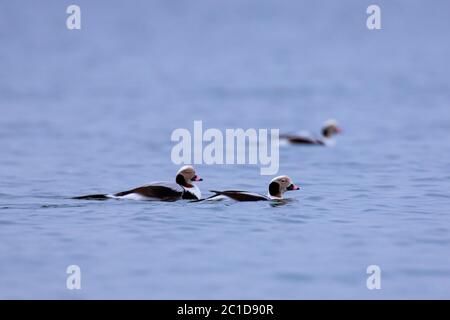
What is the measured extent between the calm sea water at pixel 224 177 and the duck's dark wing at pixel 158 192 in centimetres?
21

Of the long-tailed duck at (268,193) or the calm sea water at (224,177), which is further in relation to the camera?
the long-tailed duck at (268,193)

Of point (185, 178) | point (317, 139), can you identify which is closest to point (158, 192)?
point (185, 178)

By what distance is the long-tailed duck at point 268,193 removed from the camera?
13898 millimetres

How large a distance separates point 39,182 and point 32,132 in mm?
6745

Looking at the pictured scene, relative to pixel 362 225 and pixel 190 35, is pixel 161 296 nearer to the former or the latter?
pixel 362 225

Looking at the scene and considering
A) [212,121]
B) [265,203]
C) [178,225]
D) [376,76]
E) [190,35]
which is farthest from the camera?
[190,35]

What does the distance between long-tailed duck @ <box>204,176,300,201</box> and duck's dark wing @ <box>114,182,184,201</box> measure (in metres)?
0.44

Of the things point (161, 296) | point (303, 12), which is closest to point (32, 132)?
point (161, 296)

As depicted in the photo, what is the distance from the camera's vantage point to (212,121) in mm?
25578

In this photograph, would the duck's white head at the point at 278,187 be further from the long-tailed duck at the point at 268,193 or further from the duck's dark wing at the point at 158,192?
the duck's dark wing at the point at 158,192

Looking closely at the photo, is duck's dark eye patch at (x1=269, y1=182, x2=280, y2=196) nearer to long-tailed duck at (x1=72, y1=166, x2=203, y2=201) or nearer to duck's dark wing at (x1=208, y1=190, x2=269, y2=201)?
duck's dark wing at (x1=208, y1=190, x2=269, y2=201)

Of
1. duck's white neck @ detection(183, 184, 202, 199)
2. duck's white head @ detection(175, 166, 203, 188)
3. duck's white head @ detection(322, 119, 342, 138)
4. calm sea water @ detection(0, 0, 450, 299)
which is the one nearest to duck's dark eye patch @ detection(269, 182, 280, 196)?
calm sea water @ detection(0, 0, 450, 299)

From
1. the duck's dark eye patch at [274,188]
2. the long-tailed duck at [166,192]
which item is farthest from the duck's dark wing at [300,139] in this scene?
the duck's dark eye patch at [274,188]

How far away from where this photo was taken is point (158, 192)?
14.1m
